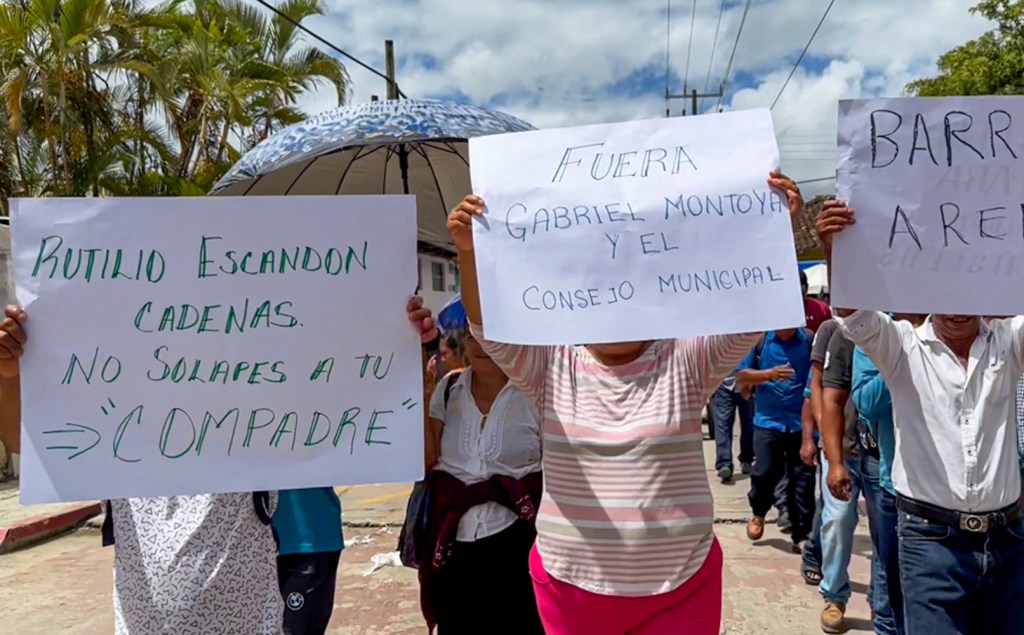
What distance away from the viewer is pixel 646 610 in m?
1.96

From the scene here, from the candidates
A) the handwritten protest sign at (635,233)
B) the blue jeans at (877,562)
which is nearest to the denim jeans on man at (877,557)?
the blue jeans at (877,562)

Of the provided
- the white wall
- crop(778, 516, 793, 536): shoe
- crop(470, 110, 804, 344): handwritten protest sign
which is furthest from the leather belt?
the white wall

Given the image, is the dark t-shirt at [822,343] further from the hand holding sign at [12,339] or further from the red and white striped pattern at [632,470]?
the hand holding sign at [12,339]

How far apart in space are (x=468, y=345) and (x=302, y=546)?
855 millimetres

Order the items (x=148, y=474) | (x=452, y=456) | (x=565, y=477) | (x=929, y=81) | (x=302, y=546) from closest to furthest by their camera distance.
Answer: (x=148, y=474)
(x=565, y=477)
(x=302, y=546)
(x=452, y=456)
(x=929, y=81)

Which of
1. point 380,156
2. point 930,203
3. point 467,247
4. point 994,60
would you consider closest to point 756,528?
point 380,156

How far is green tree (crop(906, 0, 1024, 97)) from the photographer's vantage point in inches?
524

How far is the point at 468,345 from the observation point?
9.09ft

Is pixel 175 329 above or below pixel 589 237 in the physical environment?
below

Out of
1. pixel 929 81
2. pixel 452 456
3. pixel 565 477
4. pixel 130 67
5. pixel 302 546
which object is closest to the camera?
pixel 565 477

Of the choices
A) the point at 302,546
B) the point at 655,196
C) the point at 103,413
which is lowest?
the point at 302,546

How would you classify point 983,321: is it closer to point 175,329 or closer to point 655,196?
point 655,196

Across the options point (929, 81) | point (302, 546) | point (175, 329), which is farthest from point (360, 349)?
point (929, 81)

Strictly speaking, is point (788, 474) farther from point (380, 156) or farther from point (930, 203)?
point (930, 203)
